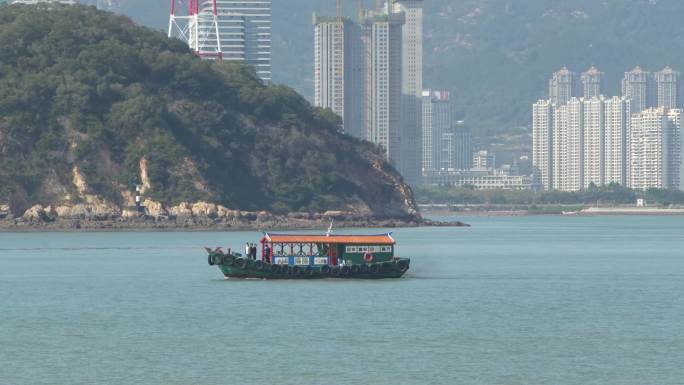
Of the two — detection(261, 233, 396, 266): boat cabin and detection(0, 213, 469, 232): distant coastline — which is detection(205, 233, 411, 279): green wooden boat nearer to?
detection(261, 233, 396, 266): boat cabin

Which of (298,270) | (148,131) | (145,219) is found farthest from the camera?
(148,131)

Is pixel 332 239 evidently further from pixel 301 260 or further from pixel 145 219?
pixel 145 219

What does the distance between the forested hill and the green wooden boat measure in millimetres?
78987

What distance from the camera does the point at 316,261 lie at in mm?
80625

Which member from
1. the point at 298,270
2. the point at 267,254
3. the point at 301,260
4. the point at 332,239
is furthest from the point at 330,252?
the point at 267,254

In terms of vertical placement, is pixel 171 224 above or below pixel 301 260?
above

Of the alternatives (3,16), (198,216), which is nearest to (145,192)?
(198,216)

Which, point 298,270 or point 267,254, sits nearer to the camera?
point 298,270

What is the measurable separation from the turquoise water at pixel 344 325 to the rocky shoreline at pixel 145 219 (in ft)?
174

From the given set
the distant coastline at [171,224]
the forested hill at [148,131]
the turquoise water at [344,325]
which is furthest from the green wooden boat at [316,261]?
the forested hill at [148,131]

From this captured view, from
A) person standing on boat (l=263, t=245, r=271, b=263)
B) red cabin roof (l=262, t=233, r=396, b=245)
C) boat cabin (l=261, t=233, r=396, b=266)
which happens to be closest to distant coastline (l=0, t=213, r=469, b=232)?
person standing on boat (l=263, t=245, r=271, b=263)

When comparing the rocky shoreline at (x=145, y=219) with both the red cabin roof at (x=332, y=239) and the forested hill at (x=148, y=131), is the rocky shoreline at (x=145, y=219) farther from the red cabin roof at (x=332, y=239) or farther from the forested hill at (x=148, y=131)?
the red cabin roof at (x=332, y=239)

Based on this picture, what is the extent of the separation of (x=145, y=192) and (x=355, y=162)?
38.2 meters

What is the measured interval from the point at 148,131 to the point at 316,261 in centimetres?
8577
